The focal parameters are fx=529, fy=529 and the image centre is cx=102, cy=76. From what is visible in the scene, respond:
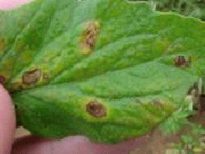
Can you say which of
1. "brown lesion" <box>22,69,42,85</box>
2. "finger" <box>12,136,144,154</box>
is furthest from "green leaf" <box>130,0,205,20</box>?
"brown lesion" <box>22,69,42,85</box>

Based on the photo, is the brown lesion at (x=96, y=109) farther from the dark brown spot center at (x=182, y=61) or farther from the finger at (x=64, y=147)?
the finger at (x=64, y=147)

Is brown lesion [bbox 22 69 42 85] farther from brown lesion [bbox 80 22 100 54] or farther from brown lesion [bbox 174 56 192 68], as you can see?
brown lesion [bbox 174 56 192 68]

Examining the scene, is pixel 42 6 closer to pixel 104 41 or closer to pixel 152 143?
pixel 104 41

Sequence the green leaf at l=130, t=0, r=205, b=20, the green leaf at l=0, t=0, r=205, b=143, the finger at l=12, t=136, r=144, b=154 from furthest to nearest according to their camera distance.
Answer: the green leaf at l=130, t=0, r=205, b=20 → the finger at l=12, t=136, r=144, b=154 → the green leaf at l=0, t=0, r=205, b=143

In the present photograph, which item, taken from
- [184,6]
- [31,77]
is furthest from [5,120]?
[184,6]

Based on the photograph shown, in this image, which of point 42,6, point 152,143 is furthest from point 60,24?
point 152,143

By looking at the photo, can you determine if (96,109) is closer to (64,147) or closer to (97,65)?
(97,65)

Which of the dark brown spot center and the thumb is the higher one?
the dark brown spot center
